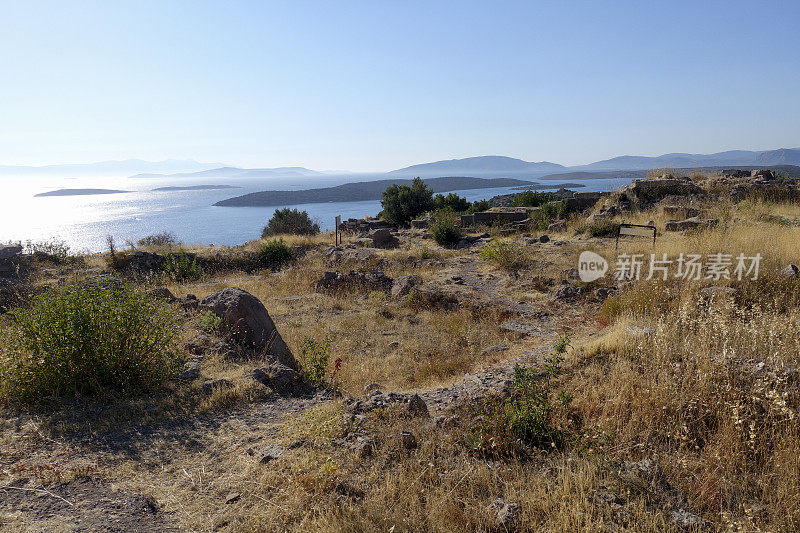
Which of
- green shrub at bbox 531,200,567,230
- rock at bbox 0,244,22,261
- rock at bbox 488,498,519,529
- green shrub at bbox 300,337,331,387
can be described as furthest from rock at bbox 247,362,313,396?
green shrub at bbox 531,200,567,230

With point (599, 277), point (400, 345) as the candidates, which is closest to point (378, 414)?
point (400, 345)

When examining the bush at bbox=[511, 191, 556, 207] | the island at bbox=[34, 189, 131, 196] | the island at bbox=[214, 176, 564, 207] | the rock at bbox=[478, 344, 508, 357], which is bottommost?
the rock at bbox=[478, 344, 508, 357]

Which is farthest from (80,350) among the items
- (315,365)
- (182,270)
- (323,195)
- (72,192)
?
(72,192)

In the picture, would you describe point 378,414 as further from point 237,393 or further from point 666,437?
point 666,437

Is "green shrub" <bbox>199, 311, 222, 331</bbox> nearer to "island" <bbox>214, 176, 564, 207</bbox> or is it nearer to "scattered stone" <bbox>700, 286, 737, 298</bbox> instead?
"scattered stone" <bbox>700, 286, 737, 298</bbox>

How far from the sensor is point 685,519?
2590 mm

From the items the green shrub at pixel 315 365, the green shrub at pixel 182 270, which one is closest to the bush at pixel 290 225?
the green shrub at pixel 182 270

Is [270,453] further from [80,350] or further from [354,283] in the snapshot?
[354,283]

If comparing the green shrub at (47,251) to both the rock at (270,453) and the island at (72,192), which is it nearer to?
the rock at (270,453)

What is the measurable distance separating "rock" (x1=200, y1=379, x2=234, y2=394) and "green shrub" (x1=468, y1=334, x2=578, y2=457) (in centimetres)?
290

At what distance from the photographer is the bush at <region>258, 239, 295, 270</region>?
17875 mm

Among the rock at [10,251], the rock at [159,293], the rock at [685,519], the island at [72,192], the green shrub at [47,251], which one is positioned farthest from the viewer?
the island at [72,192]

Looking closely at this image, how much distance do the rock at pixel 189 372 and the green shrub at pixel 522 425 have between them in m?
3.48

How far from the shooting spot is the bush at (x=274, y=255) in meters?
17.9
